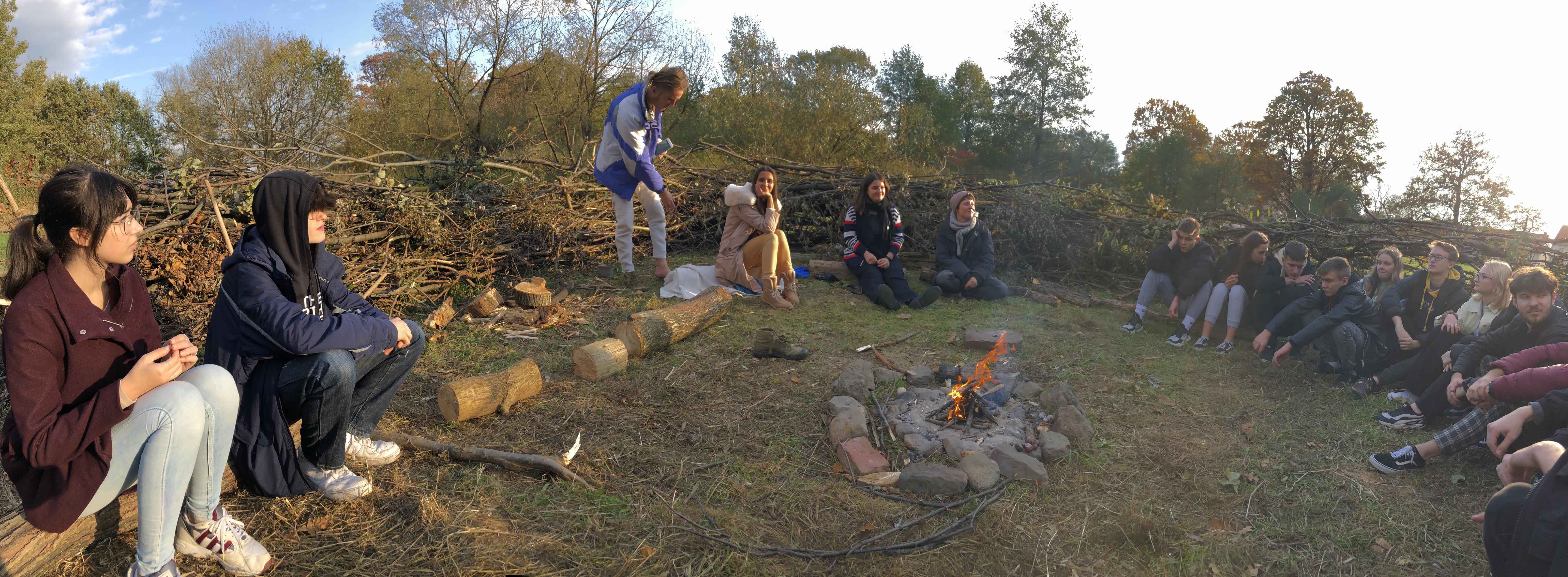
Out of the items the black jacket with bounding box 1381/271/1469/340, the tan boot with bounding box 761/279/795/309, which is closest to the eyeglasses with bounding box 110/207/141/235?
the tan boot with bounding box 761/279/795/309

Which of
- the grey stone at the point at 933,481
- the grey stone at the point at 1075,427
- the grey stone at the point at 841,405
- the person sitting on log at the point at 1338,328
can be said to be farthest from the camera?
the person sitting on log at the point at 1338,328

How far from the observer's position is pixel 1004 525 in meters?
2.93

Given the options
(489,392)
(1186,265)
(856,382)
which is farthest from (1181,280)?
(489,392)

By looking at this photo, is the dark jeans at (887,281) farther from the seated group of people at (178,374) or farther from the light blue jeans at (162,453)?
the light blue jeans at (162,453)

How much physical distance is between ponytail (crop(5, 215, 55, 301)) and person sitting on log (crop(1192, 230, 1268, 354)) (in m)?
6.87

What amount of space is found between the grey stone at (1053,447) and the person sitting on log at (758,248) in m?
3.02

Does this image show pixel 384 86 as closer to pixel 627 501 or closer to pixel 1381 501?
pixel 627 501

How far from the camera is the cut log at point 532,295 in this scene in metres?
5.54

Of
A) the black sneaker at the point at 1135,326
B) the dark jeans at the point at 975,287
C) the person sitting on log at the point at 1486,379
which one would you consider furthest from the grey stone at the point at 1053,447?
the dark jeans at the point at 975,287

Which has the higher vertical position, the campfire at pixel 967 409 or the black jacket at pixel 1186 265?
the black jacket at pixel 1186 265

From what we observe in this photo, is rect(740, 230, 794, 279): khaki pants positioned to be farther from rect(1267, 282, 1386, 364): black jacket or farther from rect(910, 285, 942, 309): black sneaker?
rect(1267, 282, 1386, 364): black jacket

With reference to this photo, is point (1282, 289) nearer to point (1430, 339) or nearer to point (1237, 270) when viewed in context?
point (1237, 270)

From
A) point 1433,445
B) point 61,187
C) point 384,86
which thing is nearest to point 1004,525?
point 1433,445

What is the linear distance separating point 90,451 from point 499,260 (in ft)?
15.7
